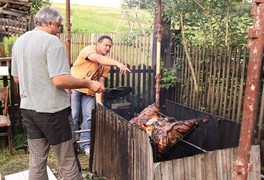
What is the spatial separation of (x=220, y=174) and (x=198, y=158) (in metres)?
0.33

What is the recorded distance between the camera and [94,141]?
14.6 ft

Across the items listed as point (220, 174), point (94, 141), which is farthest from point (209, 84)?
point (220, 174)

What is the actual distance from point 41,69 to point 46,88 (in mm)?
209

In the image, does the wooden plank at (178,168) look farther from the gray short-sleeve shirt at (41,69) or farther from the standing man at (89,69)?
the standing man at (89,69)

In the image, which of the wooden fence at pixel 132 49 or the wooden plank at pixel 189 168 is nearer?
the wooden plank at pixel 189 168

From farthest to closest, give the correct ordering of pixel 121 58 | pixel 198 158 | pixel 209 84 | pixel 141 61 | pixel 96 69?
pixel 121 58
pixel 141 61
pixel 209 84
pixel 96 69
pixel 198 158

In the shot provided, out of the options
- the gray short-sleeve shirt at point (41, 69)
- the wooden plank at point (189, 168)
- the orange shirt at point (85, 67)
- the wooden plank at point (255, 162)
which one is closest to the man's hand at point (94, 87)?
the gray short-sleeve shirt at point (41, 69)

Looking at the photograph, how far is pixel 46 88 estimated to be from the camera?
3141mm

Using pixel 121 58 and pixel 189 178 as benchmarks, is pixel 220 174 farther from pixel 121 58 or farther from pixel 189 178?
pixel 121 58

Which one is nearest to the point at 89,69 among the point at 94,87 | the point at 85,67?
the point at 85,67

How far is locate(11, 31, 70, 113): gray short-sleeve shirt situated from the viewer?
9.77ft

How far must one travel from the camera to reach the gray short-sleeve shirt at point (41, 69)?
2.98 meters

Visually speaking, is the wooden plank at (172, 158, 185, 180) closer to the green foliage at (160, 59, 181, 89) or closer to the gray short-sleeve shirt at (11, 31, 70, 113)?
the gray short-sleeve shirt at (11, 31, 70, 113)

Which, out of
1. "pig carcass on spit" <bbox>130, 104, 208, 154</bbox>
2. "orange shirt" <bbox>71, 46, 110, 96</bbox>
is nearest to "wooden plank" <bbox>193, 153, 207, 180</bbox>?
"pig carcass on spit" <bbox>130, 104, 208, 154</bbox>
